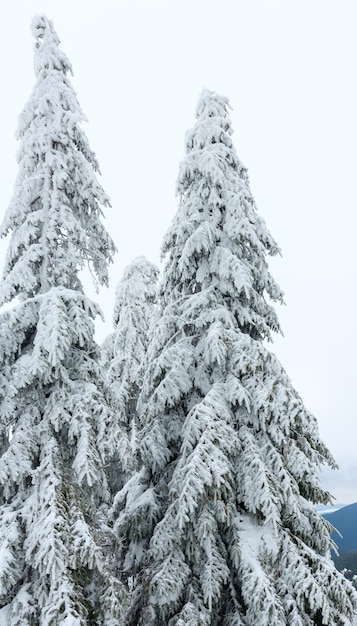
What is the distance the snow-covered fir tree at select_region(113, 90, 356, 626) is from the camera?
8.51 m

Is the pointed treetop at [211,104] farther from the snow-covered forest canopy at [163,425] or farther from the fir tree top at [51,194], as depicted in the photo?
the fir tree top at [51,194]

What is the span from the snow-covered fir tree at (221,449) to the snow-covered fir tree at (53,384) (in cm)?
152

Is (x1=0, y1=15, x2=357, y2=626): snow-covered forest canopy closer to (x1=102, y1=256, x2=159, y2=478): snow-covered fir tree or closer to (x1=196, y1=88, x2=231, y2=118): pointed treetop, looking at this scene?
(x1=196, y1=88, x2=231, y2=118): pointed treetop

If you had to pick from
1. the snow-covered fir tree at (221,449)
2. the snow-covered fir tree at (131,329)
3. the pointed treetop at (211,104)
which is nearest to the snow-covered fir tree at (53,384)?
the snow-covered fir tree at (221,449)

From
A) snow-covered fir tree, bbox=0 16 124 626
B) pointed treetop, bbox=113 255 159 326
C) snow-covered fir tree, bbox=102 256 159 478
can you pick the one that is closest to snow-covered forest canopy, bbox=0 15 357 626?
snow-covered fir tree, bbox=0 16 124 626

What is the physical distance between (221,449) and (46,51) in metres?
8.89

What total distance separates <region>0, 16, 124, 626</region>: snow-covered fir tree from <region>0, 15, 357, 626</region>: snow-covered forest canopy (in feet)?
0.10

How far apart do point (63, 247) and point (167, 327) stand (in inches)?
120

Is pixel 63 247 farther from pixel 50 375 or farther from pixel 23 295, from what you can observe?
pixel 50 375

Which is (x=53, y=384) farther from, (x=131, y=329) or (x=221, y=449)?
(x=131, y=329)

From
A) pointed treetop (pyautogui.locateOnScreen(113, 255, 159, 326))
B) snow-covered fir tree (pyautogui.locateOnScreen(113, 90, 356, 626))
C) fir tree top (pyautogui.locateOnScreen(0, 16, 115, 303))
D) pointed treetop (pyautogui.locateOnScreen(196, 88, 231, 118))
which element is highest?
pointed treetop (pyautogui.locateOnScreen(113, 255, 159, 326))

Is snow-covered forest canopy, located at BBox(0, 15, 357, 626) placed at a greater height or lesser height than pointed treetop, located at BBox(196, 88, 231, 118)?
lesser

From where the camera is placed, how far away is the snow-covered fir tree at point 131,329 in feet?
65.1

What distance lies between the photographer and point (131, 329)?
20.9 meters
